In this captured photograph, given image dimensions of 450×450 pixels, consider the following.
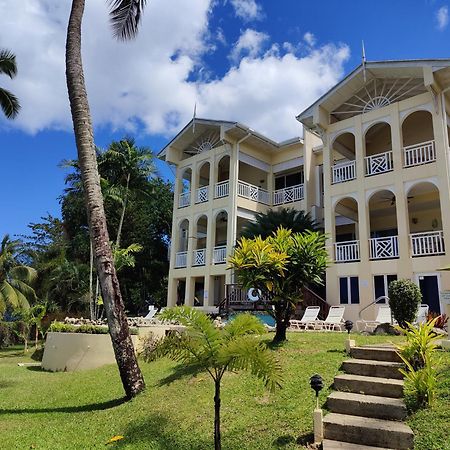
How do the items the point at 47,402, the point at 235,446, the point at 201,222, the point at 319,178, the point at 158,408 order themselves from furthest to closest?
the point at 201,222, the point at 319,178, the point at 47,402, the point at 158,408, the point at 235,446

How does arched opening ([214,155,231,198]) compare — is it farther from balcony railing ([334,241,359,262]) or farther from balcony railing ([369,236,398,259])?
balcony railing ([369,236,398,259])

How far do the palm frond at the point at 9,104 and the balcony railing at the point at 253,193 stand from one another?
11.5 meters

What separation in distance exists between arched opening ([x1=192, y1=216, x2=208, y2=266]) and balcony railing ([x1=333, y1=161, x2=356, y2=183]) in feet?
27.6

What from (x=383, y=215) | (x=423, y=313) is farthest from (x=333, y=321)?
(x=383, y=215)

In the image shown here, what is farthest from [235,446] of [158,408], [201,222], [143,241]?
[143,241]

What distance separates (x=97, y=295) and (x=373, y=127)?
17.0 m

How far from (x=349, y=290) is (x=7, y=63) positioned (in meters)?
17.9

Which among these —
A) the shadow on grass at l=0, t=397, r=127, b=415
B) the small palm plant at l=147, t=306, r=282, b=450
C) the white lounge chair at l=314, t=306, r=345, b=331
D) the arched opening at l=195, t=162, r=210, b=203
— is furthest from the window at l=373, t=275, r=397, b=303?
the shadow on grass at l=0, t=397, r=127, b=415

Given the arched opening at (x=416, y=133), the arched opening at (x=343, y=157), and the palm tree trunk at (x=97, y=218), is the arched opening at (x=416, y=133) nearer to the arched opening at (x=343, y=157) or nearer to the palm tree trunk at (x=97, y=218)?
the arched opening at (x=343, y=157)

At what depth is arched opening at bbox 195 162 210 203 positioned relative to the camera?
24.4 metres

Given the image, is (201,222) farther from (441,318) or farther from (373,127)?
(441,318)

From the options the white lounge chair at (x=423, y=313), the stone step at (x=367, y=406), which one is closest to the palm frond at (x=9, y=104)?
the stone step at (x=367, y=406)

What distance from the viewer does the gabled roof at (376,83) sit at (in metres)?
17.0

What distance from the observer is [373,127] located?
67.7 ft
